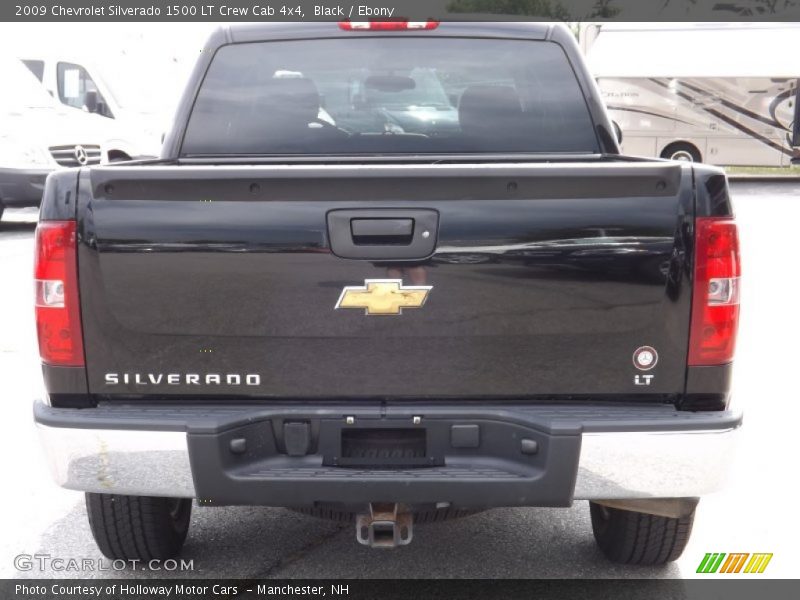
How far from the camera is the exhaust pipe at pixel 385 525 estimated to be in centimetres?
290

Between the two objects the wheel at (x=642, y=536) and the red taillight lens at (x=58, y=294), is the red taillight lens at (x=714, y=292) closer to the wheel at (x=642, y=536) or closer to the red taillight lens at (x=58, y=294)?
the wheel at (x=642, y=536)

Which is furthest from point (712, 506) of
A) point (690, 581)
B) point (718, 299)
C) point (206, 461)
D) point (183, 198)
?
point (183, 198)

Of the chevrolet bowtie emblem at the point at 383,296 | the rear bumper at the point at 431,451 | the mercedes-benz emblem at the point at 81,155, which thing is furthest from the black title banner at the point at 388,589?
the mercedes-benz emblem at the point at 81,155

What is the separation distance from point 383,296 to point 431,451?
19.0 inches

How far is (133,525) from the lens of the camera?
3.50 meters

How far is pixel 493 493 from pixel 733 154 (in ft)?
76.7

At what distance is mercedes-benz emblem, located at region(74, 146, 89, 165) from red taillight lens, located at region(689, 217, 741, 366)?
12.8 meters

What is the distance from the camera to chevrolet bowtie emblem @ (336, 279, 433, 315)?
2.77 m

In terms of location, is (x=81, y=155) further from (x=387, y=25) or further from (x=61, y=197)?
(x=61, y=197)

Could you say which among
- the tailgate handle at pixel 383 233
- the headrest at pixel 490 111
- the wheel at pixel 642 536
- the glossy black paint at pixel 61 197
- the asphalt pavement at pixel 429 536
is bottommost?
the asphalt pavement at pixel 429 536

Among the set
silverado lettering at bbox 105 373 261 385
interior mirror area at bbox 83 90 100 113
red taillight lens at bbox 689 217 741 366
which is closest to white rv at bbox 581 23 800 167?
interior mirror area at bbox 83 90 100 113

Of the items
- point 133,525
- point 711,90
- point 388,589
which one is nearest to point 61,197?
point 133,525

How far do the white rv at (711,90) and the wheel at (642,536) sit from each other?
21.7 meters

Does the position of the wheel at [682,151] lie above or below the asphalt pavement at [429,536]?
above
